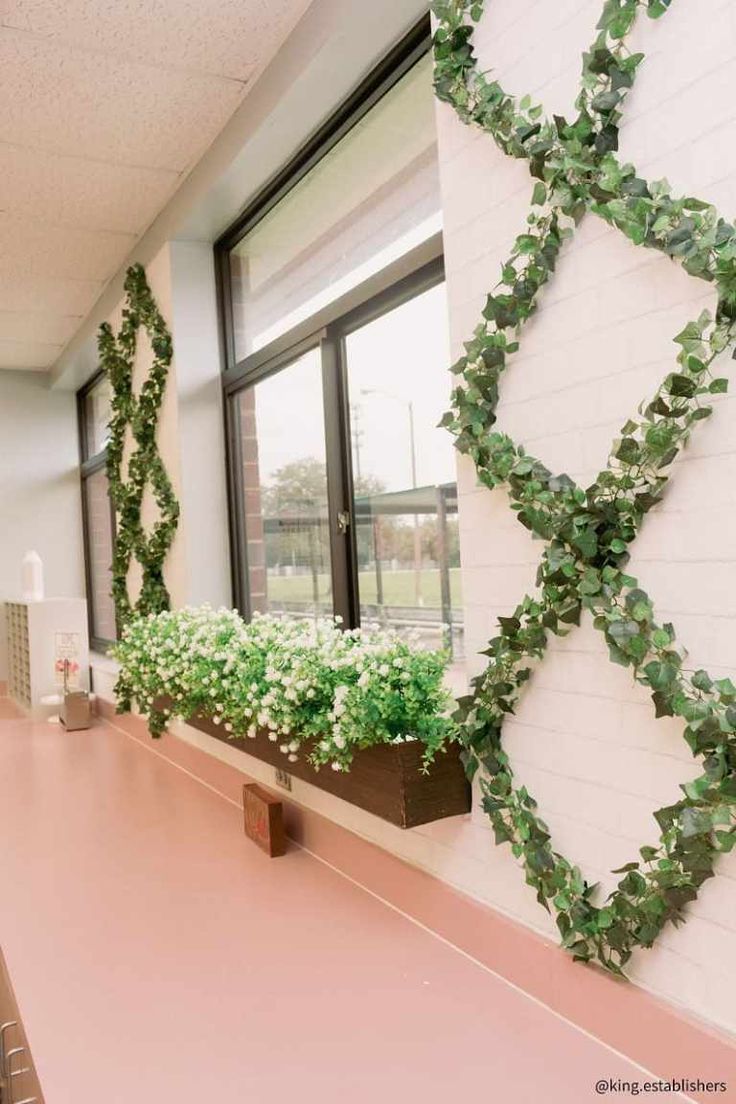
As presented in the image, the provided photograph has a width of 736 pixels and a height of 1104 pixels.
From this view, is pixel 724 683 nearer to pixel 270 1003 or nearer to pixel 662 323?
pixel 662 323

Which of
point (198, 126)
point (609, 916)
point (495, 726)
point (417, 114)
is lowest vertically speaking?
point (609, 916)

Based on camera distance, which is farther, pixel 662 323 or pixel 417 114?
pixel 417 114

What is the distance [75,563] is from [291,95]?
451 cm

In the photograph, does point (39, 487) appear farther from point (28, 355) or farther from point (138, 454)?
point (138, 454)

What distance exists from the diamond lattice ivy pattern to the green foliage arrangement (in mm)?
110

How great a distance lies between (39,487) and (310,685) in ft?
16.0

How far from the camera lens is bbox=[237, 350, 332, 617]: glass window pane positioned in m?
2.96

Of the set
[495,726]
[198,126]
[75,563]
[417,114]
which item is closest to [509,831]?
[495,726]

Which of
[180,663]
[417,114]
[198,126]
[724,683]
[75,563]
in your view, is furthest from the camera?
[75,563]

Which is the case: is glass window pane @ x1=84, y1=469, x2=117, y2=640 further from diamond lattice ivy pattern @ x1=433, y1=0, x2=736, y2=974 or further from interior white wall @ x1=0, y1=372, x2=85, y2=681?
diamond lattice ivy pattern @ x1=433, y1=0, x2=736, y2=974

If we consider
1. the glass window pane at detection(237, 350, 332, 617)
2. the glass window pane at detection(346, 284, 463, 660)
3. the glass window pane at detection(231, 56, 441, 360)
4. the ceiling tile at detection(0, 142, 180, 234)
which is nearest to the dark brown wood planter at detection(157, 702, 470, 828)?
the glass window pane at detection(346, 284, 463, 660)

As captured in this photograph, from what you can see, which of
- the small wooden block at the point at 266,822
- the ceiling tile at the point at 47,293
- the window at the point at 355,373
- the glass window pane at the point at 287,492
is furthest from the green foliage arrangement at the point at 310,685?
the ceiling tile at the point at 47,293

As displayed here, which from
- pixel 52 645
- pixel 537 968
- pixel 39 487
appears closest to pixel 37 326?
pixel 39 487

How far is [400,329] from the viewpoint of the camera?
97.3 inches
